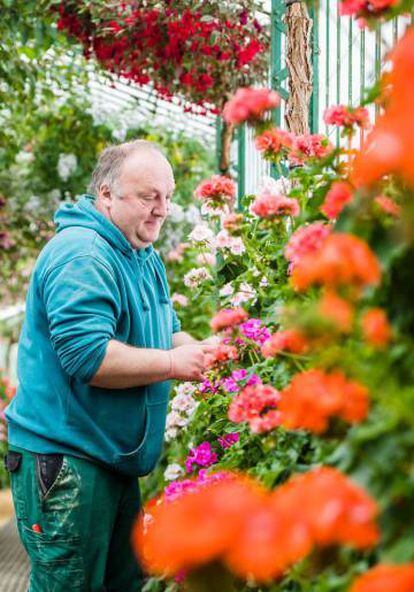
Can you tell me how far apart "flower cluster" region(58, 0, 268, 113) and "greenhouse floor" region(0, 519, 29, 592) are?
94.9 inches

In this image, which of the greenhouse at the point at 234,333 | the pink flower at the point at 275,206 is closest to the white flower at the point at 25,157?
the greenhouse at the point at 234,333

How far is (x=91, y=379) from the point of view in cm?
174

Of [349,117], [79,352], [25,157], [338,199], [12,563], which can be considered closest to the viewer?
[338,199]

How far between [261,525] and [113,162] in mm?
1622

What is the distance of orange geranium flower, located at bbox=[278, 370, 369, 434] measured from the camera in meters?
0.61

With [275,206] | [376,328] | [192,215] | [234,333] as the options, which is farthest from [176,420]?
[192,215]

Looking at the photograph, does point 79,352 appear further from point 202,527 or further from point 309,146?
point 202,527

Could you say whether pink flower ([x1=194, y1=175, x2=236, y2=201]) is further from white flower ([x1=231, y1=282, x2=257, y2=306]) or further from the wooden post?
the wooden post

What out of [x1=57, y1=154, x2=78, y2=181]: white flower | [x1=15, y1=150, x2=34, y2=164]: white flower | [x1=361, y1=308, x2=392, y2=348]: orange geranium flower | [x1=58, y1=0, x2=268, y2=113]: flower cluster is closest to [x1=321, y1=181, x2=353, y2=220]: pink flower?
[x1=361, y1=308, x2=392, y2=348]: orange geranium flower

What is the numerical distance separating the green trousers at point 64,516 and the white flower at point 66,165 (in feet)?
13.6

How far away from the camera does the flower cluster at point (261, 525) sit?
50 centimetres

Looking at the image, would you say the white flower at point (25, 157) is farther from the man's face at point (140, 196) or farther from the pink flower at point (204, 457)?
the pink flower at point (204, 457)

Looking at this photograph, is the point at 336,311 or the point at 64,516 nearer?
the point at 336,311

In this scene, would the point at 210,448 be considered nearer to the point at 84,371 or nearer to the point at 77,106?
the point at 84,371
